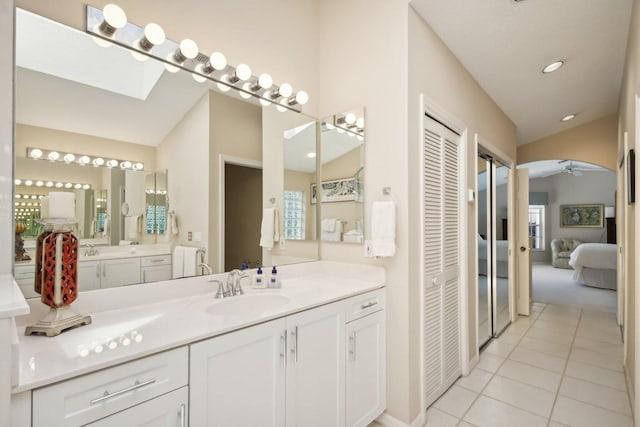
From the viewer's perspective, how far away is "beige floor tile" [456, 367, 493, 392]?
252 centimetres

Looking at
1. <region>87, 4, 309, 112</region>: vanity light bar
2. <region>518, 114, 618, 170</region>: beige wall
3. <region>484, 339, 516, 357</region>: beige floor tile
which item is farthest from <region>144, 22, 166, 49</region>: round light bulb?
<region>518, 114, 618, 170</region>: beige wall

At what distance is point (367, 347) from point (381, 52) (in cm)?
189

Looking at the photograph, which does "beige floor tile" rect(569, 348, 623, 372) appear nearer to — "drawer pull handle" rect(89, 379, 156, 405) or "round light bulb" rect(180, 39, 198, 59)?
"drawer pull handle" rect(89, 379, 156, 405)

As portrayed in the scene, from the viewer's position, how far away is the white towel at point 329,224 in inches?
94.5

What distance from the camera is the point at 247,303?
5.81ft

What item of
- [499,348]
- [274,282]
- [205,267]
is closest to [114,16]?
[205,267]

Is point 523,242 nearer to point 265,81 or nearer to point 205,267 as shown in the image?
point 265,81

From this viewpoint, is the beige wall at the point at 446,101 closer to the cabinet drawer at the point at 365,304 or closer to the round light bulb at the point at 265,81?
the cabinet drawer at the point at 365,304

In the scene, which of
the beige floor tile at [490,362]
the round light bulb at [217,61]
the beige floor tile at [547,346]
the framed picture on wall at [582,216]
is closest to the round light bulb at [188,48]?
the round light bulb at [217,61]

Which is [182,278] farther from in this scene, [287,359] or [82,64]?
[82,64]

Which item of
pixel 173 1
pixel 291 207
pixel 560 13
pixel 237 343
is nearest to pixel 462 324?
pixel 291 207

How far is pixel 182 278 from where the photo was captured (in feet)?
5.59

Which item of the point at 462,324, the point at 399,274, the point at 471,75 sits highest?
the point at 471,75

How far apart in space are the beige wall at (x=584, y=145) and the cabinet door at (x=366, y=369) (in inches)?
191
